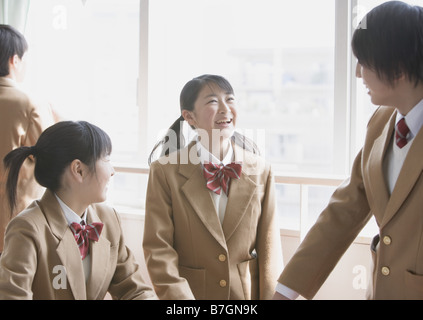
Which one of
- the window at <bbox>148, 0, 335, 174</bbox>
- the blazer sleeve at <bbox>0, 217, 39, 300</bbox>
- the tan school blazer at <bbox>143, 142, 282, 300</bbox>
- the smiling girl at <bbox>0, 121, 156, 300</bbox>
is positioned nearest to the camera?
the blazer sleeve at <bbox>0, 217, 39, 300</bbox>

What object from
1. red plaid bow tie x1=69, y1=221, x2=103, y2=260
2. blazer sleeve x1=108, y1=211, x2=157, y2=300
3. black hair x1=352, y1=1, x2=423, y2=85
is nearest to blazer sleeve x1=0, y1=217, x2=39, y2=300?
red plaid bow tie x1=69, y1=221, x2=103, y2=260

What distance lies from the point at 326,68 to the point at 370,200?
4.96 ft

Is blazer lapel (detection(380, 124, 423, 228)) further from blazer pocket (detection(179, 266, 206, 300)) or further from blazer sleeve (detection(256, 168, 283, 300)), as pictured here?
blazer pocket (detection(179, 266, 206, 300))

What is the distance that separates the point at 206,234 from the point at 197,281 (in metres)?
0.16

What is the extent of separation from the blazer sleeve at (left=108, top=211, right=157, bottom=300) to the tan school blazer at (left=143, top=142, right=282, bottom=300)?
4 centimetres

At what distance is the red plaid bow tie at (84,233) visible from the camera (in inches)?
55.1

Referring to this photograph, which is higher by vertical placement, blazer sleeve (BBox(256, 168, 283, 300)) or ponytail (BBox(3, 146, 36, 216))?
ponytail (BBox(3, 146, 36, 216))

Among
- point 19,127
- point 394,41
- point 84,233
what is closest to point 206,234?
point 84,233

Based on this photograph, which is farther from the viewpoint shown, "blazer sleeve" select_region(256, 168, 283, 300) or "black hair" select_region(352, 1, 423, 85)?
"blazer sleeve" select_region(256, 168, 283, 300)

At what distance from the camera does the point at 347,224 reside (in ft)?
4.45

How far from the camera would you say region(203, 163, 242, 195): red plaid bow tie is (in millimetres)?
1603

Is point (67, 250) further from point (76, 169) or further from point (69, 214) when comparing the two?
point (76, 169)
